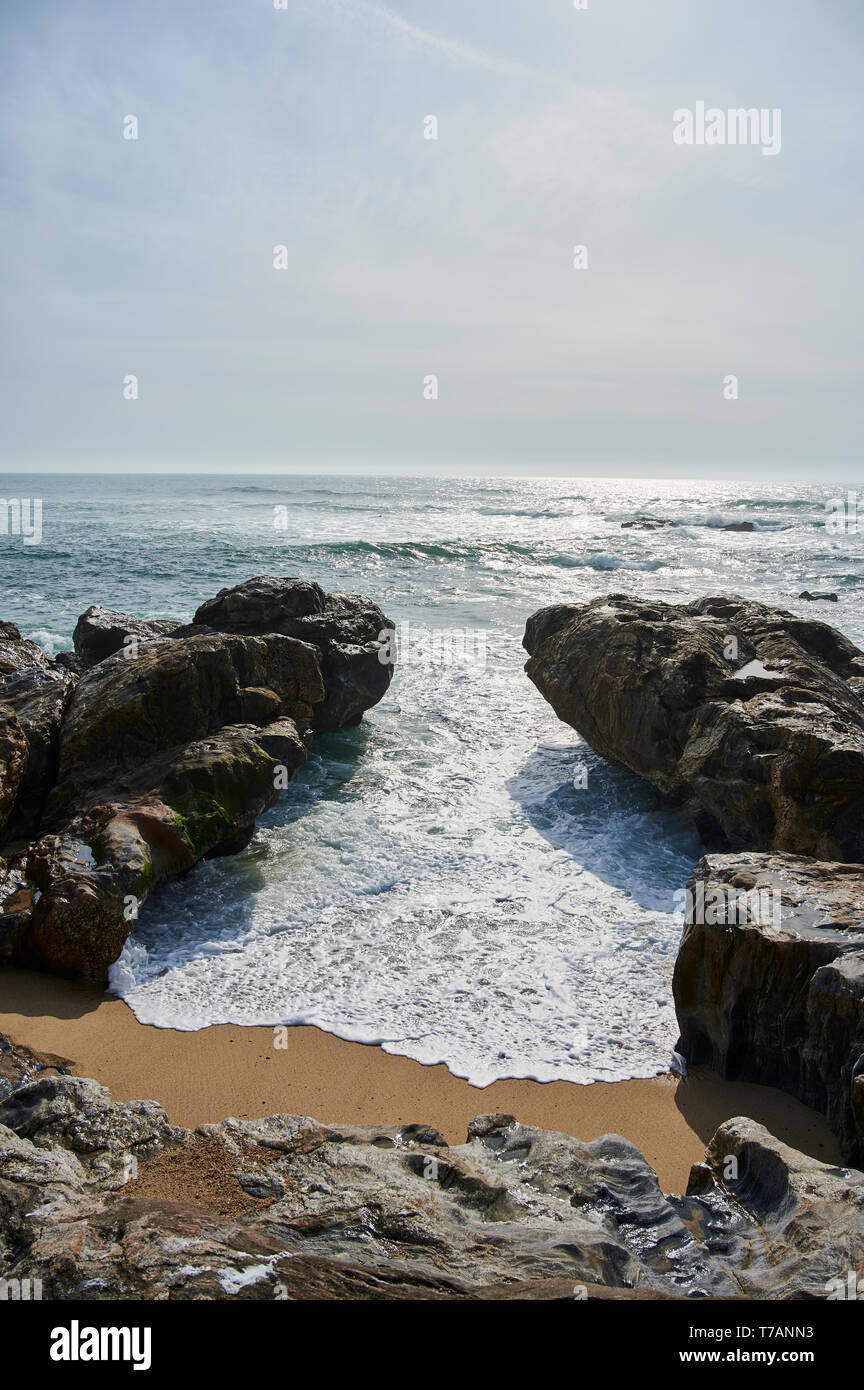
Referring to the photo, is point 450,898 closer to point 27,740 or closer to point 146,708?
point 146,708

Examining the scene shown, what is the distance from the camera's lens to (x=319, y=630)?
439 inches

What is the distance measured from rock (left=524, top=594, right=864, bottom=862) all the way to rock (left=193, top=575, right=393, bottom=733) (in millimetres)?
2270

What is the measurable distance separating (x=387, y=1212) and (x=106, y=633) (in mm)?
9947

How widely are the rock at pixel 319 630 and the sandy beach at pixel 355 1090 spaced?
5.85 m

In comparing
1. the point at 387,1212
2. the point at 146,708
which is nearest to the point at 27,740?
the point at 146,708

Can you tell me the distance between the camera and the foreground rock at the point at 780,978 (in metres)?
4.30

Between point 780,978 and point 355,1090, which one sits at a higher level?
point 780,978

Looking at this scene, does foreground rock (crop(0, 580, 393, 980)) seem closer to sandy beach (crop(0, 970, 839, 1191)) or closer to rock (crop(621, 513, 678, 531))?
sandy beach (crop(0, 970, 839, 1191))

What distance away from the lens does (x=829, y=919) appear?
15.7 ft

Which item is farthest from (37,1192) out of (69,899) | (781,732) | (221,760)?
(781,732)

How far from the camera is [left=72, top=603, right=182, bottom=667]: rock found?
1152cm

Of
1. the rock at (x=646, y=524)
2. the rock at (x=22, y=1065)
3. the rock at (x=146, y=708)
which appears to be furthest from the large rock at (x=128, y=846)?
the rock at (x=646, y=524)

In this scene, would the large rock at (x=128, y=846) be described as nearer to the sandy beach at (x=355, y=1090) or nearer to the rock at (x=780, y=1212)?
the sandy beach at (x=355, y=1090)
